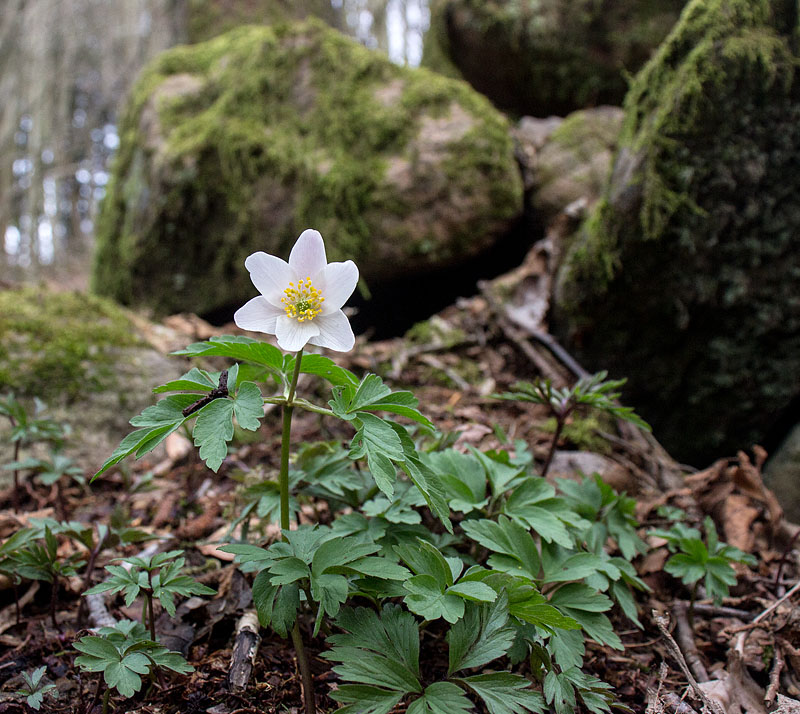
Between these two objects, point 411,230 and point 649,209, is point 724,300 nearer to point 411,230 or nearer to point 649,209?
point 649,209

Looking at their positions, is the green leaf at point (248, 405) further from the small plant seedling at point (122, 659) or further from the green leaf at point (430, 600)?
the small plant seedling at point (122, 659)

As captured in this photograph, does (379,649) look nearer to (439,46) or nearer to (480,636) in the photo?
(480,636)

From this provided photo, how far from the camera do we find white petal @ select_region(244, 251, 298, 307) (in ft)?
4.27

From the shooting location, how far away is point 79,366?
9.69ft

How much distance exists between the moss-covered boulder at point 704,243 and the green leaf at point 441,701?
106 inches

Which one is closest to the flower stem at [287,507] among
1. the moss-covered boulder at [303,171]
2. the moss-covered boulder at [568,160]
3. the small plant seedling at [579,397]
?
the small plant seedling at [579,397]

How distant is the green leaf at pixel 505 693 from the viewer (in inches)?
43.4

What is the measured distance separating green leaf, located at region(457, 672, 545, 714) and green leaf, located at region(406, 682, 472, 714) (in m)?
0.05

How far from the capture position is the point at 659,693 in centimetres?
139

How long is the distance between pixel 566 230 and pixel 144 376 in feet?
10.3

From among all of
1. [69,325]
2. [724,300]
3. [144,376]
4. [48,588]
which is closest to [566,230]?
[724,300]

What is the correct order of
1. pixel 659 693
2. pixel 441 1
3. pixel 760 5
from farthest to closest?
pixel 441 1 → pixel 760 5 → pixel 659 693

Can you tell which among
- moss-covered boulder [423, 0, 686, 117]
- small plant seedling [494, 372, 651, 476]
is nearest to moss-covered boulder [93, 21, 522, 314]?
moss-covered boulder [423, 0, 686, 117]

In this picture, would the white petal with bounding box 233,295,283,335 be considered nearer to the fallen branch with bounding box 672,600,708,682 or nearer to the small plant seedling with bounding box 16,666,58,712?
the small plant seedling with bounding box 16,666,58,712
